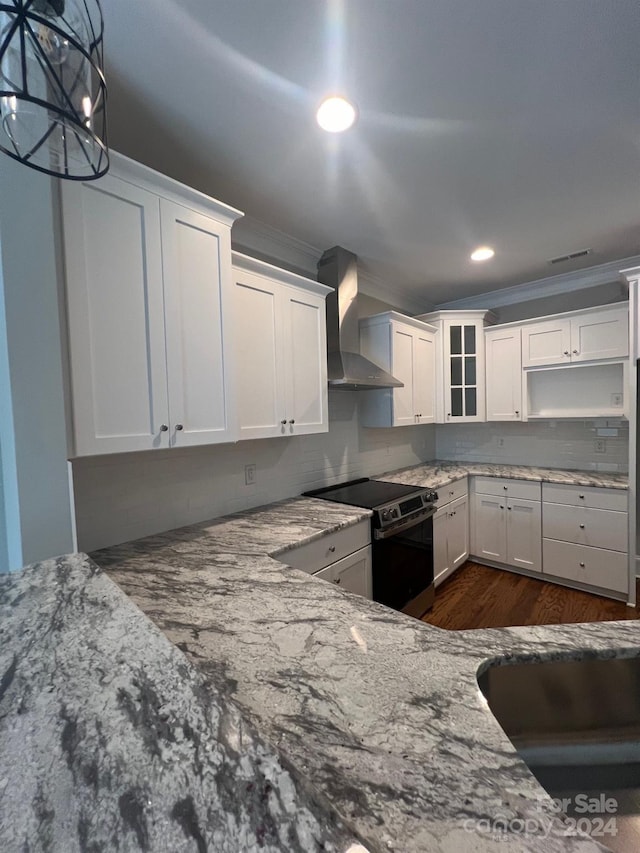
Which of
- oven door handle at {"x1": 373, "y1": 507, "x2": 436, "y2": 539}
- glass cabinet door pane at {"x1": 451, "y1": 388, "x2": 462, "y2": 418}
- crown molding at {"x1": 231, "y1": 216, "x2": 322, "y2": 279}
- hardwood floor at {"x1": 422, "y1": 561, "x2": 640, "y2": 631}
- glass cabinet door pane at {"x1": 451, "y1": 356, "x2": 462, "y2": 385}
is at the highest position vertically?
crown molding at {"x1": 231, "y1": 216, "x2": 322, "y2": 279}

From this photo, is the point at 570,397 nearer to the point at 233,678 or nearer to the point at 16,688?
the point at 233,678

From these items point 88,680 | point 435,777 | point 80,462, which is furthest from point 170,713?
point 80,462

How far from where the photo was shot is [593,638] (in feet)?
2.76

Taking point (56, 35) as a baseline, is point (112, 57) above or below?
above

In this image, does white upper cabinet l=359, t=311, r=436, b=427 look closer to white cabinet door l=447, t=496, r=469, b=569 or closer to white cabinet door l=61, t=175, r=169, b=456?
white cabinet door l=447, t=496, r=469, b=569

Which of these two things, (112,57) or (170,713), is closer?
(170,713)

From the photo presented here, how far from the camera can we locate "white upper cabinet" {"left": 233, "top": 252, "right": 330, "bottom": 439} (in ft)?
6.09

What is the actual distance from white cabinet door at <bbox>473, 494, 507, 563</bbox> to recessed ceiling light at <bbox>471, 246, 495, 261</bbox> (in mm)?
2101

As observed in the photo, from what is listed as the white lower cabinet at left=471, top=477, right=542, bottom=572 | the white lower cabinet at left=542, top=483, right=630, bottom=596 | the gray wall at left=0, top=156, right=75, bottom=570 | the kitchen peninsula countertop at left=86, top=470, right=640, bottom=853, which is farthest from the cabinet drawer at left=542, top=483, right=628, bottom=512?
the gray wall at left=0, top=156, right=75, bottom=570

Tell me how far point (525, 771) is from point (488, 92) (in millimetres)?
1966

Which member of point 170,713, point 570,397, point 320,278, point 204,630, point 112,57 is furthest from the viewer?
point 570,397

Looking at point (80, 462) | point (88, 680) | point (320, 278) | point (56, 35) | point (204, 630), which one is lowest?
point (204, 630)

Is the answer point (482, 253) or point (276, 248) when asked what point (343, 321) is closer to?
point (276, 248)

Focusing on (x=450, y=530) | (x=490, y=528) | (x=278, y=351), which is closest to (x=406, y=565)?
(x=450, y=530)
